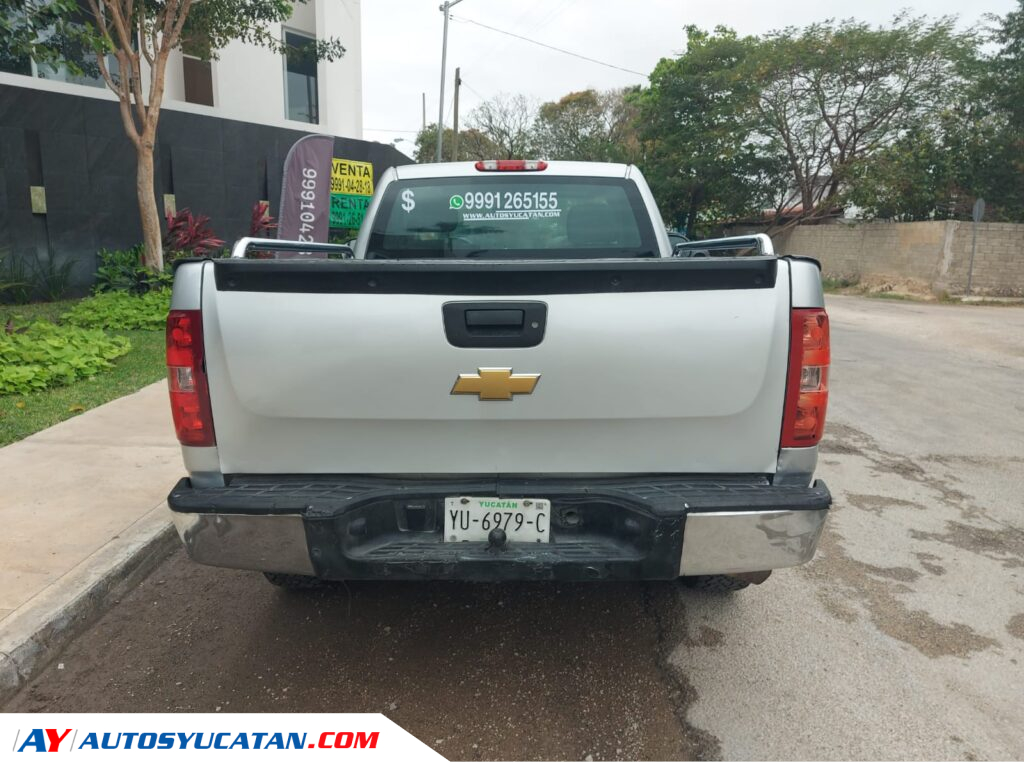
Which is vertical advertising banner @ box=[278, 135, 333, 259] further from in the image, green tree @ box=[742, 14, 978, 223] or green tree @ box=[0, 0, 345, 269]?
green tree @ box=[742, 14, 978, 223]

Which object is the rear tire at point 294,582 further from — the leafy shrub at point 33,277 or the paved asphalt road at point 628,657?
the leafy shrub at point 33,277

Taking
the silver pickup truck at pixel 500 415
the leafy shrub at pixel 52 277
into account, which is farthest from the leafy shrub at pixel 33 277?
the silver pickup truck at pixel 500 415

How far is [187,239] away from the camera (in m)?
12.4

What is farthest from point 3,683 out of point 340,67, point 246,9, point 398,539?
point 340,67

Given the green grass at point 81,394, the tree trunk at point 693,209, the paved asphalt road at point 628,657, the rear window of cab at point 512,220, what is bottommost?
the paved asphalt road at point 628,657

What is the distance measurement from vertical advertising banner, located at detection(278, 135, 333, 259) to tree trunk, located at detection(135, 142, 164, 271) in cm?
199

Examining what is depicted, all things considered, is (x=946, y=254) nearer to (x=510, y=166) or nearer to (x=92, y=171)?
(x=510, y=166)

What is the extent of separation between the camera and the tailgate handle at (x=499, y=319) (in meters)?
2.32

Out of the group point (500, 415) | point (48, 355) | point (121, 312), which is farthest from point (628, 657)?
point (121, 312)

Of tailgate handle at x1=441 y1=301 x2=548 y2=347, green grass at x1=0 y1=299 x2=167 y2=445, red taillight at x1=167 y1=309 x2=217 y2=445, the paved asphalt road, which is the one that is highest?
tailgate handle at x1=441 y1=301 x2=548 y2=347

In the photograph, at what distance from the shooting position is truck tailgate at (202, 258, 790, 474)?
2307 mm

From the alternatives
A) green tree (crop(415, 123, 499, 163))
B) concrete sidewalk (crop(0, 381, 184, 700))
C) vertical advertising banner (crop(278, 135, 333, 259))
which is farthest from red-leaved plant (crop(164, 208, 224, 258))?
green tree (crop(415, 123, 499, 163))

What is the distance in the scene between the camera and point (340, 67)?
18969mm

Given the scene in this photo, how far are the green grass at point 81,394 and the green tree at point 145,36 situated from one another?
9.45ft
